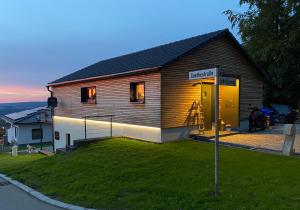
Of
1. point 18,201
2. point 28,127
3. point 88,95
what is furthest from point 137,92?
point 28,127

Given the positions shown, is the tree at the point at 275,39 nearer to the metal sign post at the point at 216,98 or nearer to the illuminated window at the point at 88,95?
the illuminated window at the point at 88,95

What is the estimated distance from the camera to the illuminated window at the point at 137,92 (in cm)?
1494

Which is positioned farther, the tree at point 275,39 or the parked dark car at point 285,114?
the tree at point 275,39

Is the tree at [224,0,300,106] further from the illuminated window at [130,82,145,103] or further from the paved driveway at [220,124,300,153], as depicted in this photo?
the illuminated window at [130,82,145,103]

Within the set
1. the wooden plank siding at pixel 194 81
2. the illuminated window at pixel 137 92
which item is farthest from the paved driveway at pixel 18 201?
the illuminated window at pixel 137 92

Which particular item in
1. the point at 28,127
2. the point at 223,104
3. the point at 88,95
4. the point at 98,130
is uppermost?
the point at 88,95

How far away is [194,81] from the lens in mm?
15172

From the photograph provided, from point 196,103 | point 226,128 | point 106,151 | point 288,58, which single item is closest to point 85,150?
point 106,151

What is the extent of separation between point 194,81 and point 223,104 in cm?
278

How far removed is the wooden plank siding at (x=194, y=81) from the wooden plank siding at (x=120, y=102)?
0.46m

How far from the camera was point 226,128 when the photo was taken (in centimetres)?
1616

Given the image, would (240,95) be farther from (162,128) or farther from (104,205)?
(104,205)

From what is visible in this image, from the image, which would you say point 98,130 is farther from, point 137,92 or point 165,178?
point 165,178

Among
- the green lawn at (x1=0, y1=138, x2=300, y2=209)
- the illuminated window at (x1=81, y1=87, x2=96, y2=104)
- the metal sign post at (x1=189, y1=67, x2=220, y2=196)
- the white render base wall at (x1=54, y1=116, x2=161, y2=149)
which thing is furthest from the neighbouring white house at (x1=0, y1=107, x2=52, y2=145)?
the metal sign post at (x1=189, y1=67, x2=220, y2=196)
